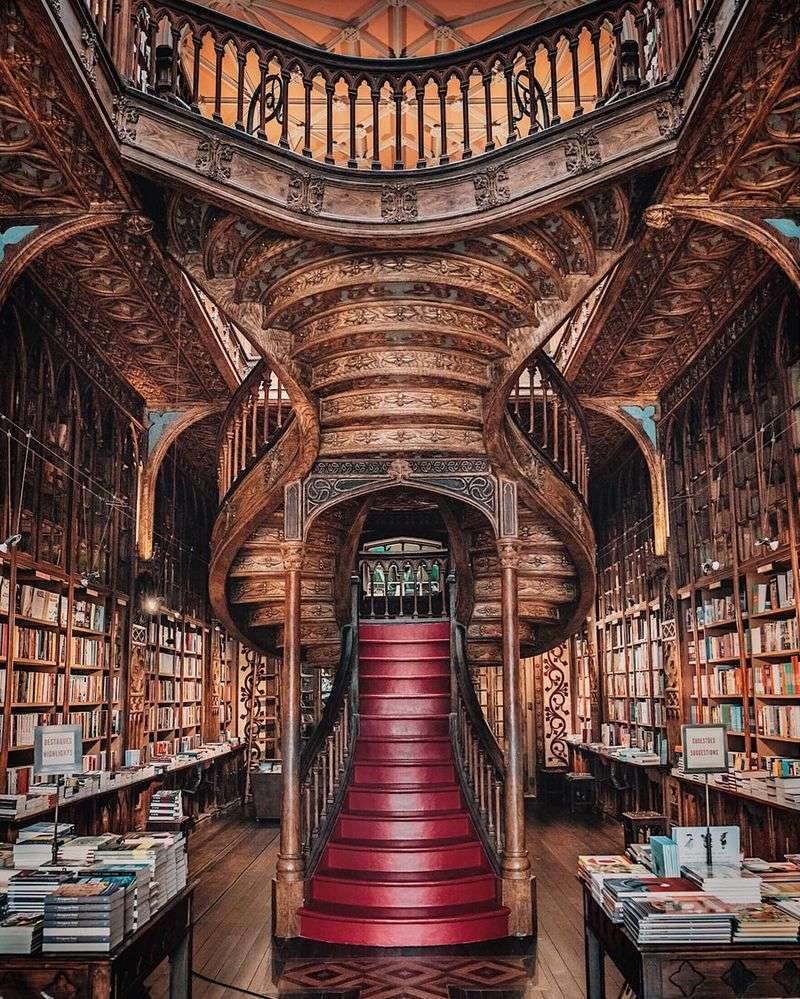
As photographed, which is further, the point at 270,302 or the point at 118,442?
the point at 118,442

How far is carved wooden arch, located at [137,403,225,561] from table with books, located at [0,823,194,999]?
516cm

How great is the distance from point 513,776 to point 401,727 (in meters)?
1.76

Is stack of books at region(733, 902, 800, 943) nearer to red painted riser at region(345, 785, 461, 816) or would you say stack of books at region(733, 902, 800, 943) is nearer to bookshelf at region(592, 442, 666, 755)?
red painted riser at region(345, 785, 461, 816)

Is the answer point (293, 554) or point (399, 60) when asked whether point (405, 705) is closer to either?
point (293, 554)

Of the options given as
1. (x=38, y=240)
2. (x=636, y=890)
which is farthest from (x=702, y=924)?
(x=38, y=240)

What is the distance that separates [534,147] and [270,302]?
169 cm

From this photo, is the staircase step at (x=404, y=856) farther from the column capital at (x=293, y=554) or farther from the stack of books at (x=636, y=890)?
the stack of books at (x=636, y=890)

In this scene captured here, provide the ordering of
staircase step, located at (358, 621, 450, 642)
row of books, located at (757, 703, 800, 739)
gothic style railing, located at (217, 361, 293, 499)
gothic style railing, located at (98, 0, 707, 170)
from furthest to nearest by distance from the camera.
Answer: staircase step, located at (358, 621, 450, 642)
gothic style railing, located at (217, 361, 293, 499)
row of books, located at (757, 703, 800, 739)
gothic style railing, located at (98, 0, 707, 170)

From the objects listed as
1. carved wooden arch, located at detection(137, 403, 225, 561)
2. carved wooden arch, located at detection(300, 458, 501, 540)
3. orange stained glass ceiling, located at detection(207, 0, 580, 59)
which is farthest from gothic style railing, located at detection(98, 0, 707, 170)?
orange stained glass ceiling, located at detection(207, 0, 580, 59)

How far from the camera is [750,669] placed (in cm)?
661

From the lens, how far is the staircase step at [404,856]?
5.99 metres

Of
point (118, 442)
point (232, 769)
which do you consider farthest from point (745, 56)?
point (232, 769)

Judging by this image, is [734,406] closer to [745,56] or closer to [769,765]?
[769,765]

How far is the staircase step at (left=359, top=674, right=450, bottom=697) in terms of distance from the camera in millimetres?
7844
